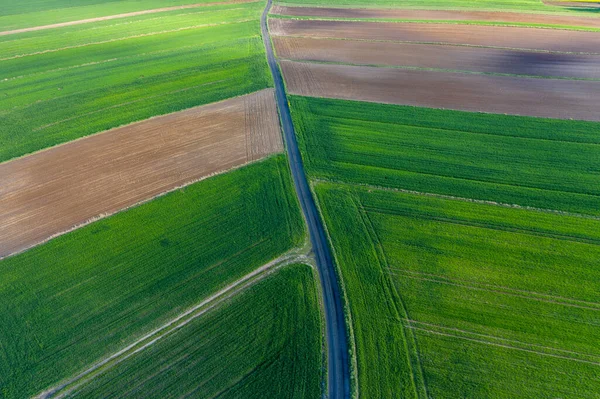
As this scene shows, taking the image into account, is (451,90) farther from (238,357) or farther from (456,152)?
(238,357)

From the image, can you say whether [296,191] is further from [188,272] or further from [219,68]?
[219,68]

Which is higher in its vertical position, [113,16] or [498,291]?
[113,16]

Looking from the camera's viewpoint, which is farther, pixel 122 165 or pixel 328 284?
pixel 122 165

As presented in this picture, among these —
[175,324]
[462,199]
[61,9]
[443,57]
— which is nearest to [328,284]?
[175,324]

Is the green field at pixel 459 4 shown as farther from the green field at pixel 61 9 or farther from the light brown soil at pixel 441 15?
the green field at pixel 61 9

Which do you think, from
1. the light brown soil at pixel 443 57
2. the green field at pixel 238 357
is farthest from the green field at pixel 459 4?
the green field at pixel 238 357

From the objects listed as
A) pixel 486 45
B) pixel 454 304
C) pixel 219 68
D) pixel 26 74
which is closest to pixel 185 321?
pixel 454 304
